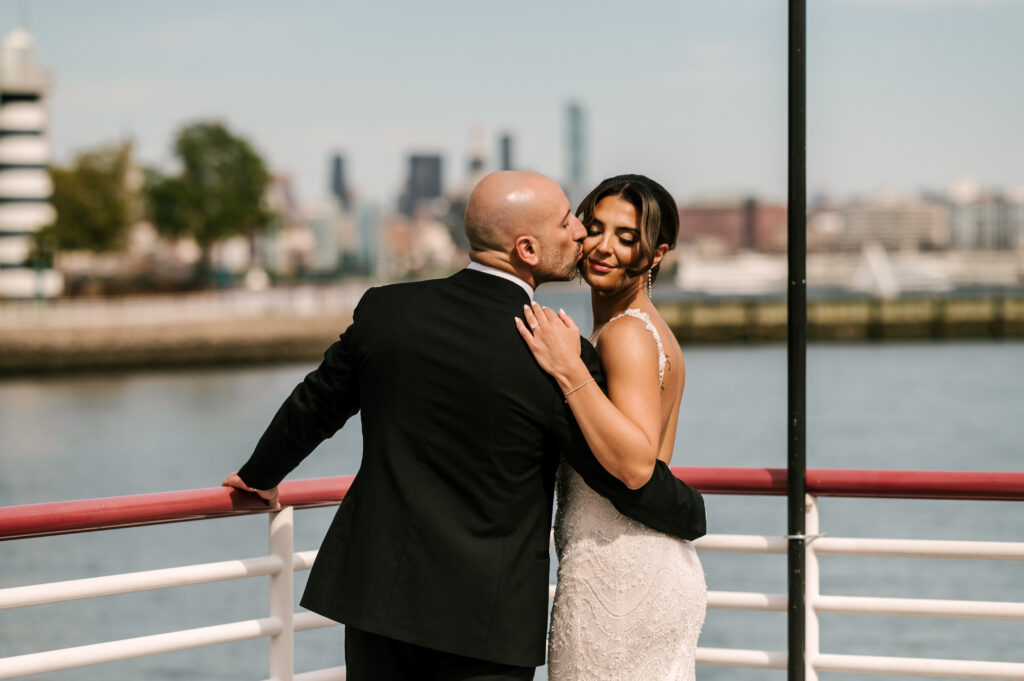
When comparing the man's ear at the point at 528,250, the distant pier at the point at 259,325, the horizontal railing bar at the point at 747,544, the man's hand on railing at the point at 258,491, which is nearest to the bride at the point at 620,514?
the man's ear at the point at 528,250

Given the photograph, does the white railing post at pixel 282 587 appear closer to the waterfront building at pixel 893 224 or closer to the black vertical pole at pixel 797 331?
the black vertical pole at pixel 797 331

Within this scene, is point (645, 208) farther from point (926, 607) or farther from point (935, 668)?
point (935, 668)

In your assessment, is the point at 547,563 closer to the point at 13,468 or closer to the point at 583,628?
the point at 583,628

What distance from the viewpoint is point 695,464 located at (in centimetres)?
2941

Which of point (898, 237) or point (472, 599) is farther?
point (898, 237)

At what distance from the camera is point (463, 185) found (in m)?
184

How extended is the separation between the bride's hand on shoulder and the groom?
3 cm

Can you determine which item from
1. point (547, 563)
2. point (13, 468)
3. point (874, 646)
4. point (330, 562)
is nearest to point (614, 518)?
point (547, 563)

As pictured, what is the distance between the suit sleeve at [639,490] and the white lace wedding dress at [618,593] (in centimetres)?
7

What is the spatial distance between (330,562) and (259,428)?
122 feet

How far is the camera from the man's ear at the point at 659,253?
2.96 metres

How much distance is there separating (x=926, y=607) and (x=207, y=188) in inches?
2810

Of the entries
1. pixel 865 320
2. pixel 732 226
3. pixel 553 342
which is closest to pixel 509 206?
pixel 553 342

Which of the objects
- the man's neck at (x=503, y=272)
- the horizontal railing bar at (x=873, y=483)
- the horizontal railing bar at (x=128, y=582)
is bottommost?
the horizontal railing bar at (x=128, y=582)
